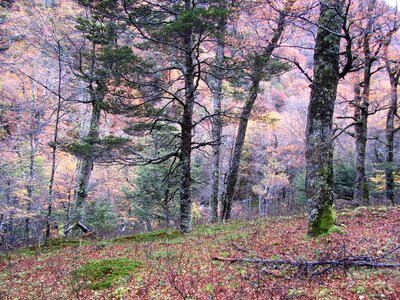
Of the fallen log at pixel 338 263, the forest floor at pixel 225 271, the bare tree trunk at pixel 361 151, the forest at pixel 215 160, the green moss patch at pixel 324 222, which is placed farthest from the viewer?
the bare tree trunk at pixel 361 151

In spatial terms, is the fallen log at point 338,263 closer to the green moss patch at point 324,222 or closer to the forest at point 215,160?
the forest at point 215,160

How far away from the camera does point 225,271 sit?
15.1 feet

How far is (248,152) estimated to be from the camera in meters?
33.3

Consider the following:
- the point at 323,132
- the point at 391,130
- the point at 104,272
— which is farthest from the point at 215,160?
the point at 391,130

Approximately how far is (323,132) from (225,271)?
3.36 m

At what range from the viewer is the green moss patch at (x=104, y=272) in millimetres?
4719

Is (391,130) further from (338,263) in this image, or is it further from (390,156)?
(338,263)

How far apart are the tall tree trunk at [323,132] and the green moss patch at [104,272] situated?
12.0ft

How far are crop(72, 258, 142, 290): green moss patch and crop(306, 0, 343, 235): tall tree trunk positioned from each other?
367cm

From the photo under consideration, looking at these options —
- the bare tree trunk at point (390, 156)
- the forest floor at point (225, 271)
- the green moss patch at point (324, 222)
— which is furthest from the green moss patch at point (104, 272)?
the bare tree trunk at point (390, 156)

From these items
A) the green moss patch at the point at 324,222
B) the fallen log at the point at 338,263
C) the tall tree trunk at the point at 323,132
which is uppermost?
the tall tree trunk at the point at 323,132

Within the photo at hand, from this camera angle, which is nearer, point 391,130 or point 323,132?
point 323,132

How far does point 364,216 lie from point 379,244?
10.5 feet

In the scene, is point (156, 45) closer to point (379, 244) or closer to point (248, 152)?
point (379, 244)
